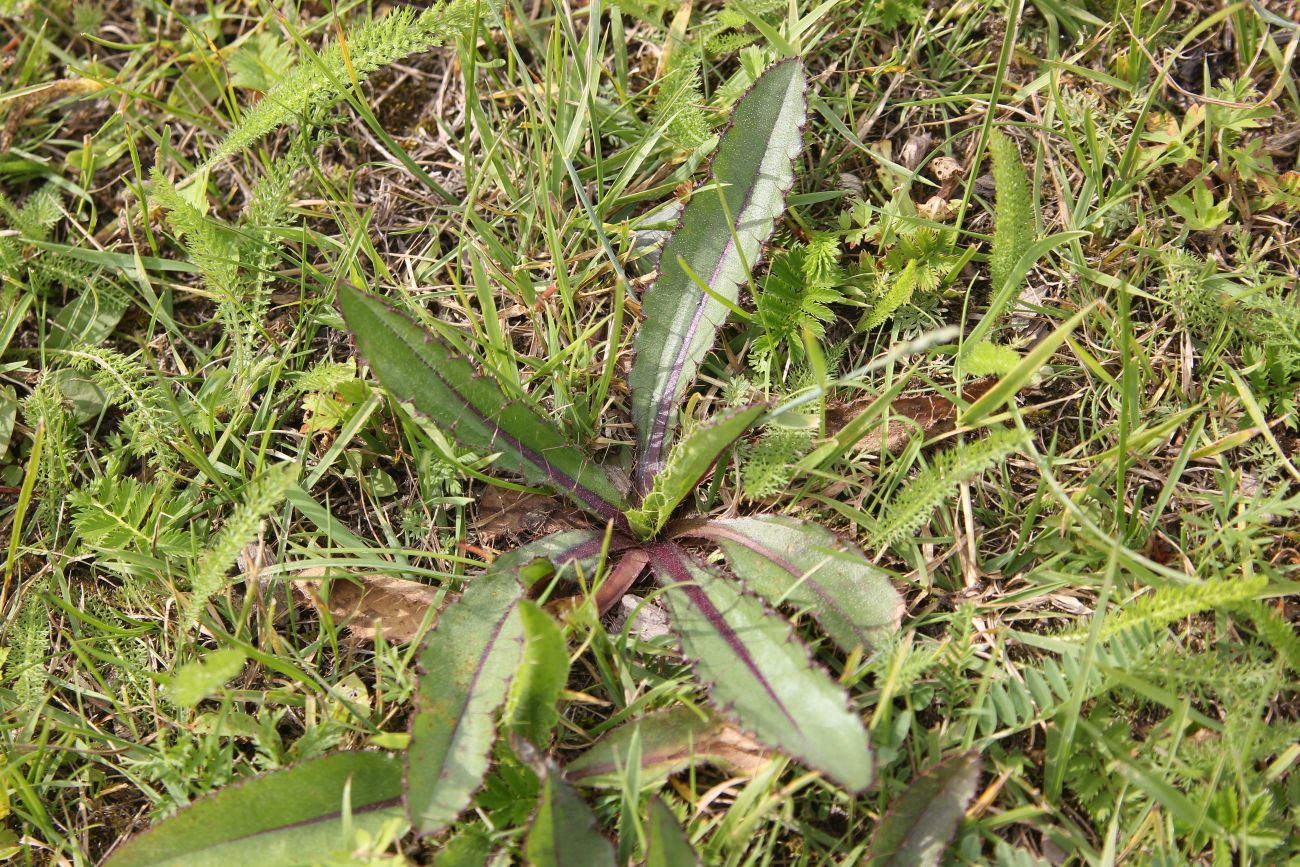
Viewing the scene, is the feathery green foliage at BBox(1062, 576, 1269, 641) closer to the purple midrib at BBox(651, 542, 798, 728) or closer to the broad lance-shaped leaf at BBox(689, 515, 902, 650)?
the broad lance-shaped leaf at BBox(689, 515, 902, 650)

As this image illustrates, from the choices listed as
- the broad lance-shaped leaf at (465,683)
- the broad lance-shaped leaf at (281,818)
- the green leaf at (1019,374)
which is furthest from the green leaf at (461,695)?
the green leaf at (1019,374)

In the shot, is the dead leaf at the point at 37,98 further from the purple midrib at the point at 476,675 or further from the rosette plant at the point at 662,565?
the purple midrib at the point at 476,675

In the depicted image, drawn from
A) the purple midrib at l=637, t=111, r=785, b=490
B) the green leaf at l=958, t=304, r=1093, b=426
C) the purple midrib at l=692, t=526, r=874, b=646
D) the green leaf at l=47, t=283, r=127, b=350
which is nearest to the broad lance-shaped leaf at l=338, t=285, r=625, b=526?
the purple midrib at l=637, t=111, r=785, b=490

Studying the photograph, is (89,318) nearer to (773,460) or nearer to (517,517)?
(517,517)

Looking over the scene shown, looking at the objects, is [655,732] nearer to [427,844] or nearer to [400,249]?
[427,844]

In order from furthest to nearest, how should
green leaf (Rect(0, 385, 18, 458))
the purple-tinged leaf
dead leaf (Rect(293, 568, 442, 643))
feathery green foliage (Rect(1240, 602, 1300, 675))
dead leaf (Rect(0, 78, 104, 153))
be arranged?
dead leaf (Rect(0, 78, 104, 153))
green leaf (Rect(0, 385, 18, 458))
dead leaf (Rect(293, 568, 442, 643))
the purple-tinged leaf
feathery green foliage (Rect(1240, 602, 1300, 675))

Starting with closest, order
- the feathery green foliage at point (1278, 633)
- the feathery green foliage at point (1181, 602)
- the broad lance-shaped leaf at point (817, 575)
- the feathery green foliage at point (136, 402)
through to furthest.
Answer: the feathery green foliage at point (1181, 602) → the feathery green foliage at point (1278, 633) → the broad lance-shaped leaf at point (817, 575) → the feathery green foliage at point (136, 402)

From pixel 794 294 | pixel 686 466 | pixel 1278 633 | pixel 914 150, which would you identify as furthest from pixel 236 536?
pixel 1278 633
